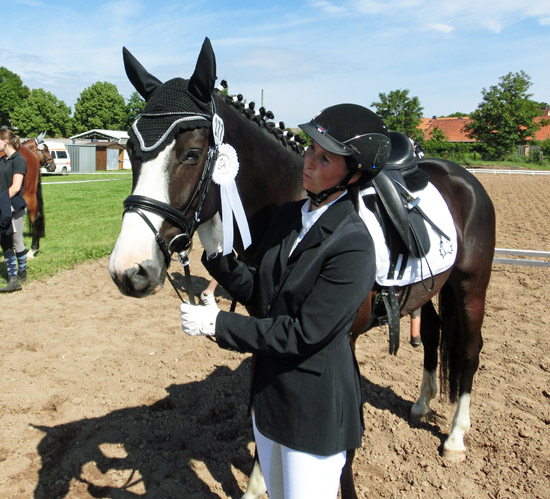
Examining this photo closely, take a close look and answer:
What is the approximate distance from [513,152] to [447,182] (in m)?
53.6

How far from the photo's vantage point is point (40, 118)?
58.0m

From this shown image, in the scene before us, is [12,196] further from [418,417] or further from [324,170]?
[324,170]

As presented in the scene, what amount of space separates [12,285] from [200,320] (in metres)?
5.91

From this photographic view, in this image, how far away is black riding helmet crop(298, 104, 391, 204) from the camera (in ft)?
5.35

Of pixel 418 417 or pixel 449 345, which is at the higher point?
pixel 449 345

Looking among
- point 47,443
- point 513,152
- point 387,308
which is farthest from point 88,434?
point 513,152

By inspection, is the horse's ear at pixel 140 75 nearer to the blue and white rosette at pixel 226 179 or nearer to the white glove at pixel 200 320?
the blue and white rosette at pixel 226 179

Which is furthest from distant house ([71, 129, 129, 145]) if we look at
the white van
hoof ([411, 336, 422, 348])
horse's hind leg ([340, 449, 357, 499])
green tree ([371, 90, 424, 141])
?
horse's hind leg ([340, 449, 357, 499])

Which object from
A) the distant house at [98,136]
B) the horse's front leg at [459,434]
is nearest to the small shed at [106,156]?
the distant house at [98,136]

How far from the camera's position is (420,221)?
2797 mm

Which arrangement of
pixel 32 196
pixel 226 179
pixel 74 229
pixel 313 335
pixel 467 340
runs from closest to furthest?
pixel 313 335 → pixel 226 179 → pixel 467 340 → pixel 32 196 → pixel 74 229

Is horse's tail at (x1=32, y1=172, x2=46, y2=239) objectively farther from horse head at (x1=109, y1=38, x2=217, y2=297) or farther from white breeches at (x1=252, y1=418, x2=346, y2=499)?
white breeches at (x1=252, y1=418, x2=346, y2=499)

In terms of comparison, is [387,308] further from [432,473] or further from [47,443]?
[47,443]

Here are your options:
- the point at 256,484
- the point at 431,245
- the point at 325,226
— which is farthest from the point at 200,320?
the point at 431,245
